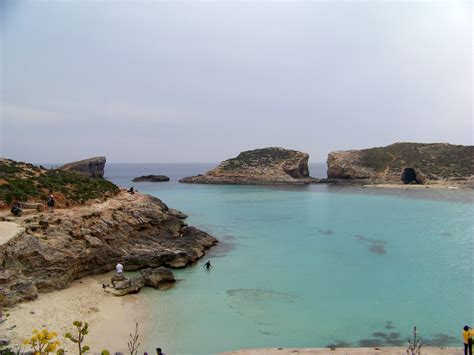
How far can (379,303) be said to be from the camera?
53.2 feet

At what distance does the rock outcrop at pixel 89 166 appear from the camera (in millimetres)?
80750

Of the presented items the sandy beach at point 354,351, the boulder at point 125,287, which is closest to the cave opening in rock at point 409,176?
the boulder at point 125,287

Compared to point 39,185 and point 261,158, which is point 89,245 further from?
point 261,158

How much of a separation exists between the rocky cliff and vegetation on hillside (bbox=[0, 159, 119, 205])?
6847 cm

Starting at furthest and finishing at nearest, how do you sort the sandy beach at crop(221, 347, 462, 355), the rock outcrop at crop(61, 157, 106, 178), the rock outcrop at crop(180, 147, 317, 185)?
the rock outcrop at crop(180, 147, 317, 185)
the rock outcrop at crop(61, 157, 106, 178)
the sandy beach at crop(221, 347, 462, 355)

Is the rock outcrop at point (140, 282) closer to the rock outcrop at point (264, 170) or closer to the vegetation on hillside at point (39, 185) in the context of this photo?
the vegetation on hillside at point (39, 185)

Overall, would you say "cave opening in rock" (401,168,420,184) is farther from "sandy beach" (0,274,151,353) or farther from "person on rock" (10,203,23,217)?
"person on rock" (10,203,23,217)

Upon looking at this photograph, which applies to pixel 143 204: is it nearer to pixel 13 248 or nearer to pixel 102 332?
pixel 13 248

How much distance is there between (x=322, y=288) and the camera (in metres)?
18.3

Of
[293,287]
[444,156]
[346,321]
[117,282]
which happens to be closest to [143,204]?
[117,282]

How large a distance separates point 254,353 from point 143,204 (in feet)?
61.1

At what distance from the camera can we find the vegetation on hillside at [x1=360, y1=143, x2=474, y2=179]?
77188 millimetres

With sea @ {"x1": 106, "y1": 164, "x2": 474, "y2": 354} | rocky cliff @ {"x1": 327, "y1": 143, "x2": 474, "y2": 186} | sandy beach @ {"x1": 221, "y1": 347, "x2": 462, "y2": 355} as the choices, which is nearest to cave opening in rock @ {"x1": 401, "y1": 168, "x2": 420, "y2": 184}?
rocky cliff @ {"x1": 327, "y1": 143, "x2": 474, "y2": 186}

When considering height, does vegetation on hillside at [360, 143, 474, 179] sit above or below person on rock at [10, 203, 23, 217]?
above
